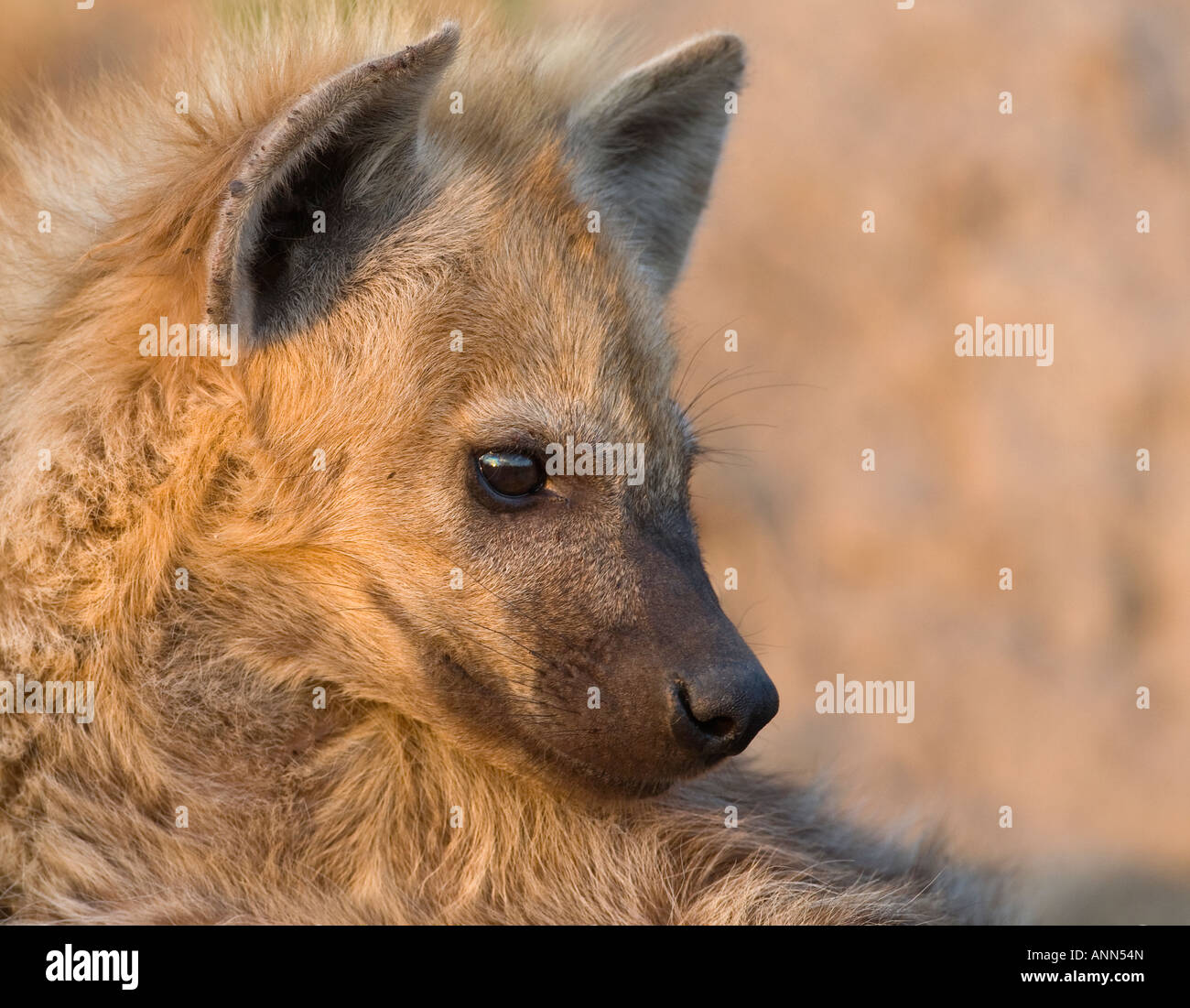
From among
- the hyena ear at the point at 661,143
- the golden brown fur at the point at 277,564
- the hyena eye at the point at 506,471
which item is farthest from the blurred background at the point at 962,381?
the hyena eye at the point at 506,471

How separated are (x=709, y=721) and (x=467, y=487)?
59 centimetres

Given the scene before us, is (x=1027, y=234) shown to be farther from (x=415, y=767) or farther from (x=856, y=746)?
(x=415, y=767)

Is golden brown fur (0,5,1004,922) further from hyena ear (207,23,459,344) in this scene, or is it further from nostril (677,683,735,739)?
nostril (677,683,735,739)

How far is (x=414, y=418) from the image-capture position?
2.37m

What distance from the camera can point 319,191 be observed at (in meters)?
2.42

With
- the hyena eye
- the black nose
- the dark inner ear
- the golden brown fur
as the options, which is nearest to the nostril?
the black nose

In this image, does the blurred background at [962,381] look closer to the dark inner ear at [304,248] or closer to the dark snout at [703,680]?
the dark snout at [703,680]

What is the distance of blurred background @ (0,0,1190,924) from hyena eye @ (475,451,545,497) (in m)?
3.66

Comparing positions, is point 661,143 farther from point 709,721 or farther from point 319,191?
point 709,721

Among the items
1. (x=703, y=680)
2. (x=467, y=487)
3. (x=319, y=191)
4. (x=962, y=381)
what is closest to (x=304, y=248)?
(x=319, y=191)

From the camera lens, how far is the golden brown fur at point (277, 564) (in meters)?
2.29

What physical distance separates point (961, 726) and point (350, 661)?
14.3ft

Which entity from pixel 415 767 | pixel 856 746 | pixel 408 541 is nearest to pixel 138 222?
pixel 408 541

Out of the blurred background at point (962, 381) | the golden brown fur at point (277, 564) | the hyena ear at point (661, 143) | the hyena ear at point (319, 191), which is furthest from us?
the blurred background at point (962, 381)
